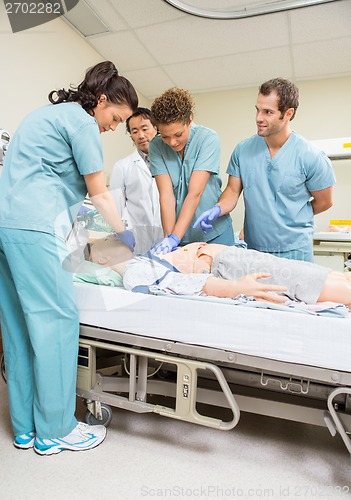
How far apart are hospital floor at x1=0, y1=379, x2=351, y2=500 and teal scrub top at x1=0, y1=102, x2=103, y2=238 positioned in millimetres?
820

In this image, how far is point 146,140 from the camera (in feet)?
7.68

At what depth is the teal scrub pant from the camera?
4.28ft

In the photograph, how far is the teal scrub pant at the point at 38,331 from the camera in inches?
51.3

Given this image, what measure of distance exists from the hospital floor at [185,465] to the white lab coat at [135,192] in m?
1.25

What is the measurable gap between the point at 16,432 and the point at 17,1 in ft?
8.45

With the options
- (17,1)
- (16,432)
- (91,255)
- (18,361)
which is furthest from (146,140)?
(16,432)

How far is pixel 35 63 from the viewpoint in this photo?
2.68m

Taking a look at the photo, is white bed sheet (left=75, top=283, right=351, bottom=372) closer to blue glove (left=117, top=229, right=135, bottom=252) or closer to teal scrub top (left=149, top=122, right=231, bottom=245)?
blue glove (left=117, top=229, right=135, bottom=252)

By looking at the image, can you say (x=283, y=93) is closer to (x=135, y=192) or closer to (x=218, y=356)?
(x=135, y=192)

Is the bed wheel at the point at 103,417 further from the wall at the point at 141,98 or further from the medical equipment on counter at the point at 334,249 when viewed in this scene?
the medical equipment on counter at the point at 334,249

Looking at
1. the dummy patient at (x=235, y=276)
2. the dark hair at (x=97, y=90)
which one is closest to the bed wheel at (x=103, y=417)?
the dummy patient at (x=235, y=276)

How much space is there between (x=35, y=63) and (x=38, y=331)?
219 cm

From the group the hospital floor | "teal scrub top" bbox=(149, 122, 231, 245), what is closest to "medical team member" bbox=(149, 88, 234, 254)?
"teal scrub top" bbox=(149, 122, 231, 245)

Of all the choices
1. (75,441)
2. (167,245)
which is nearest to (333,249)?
(167,245)
